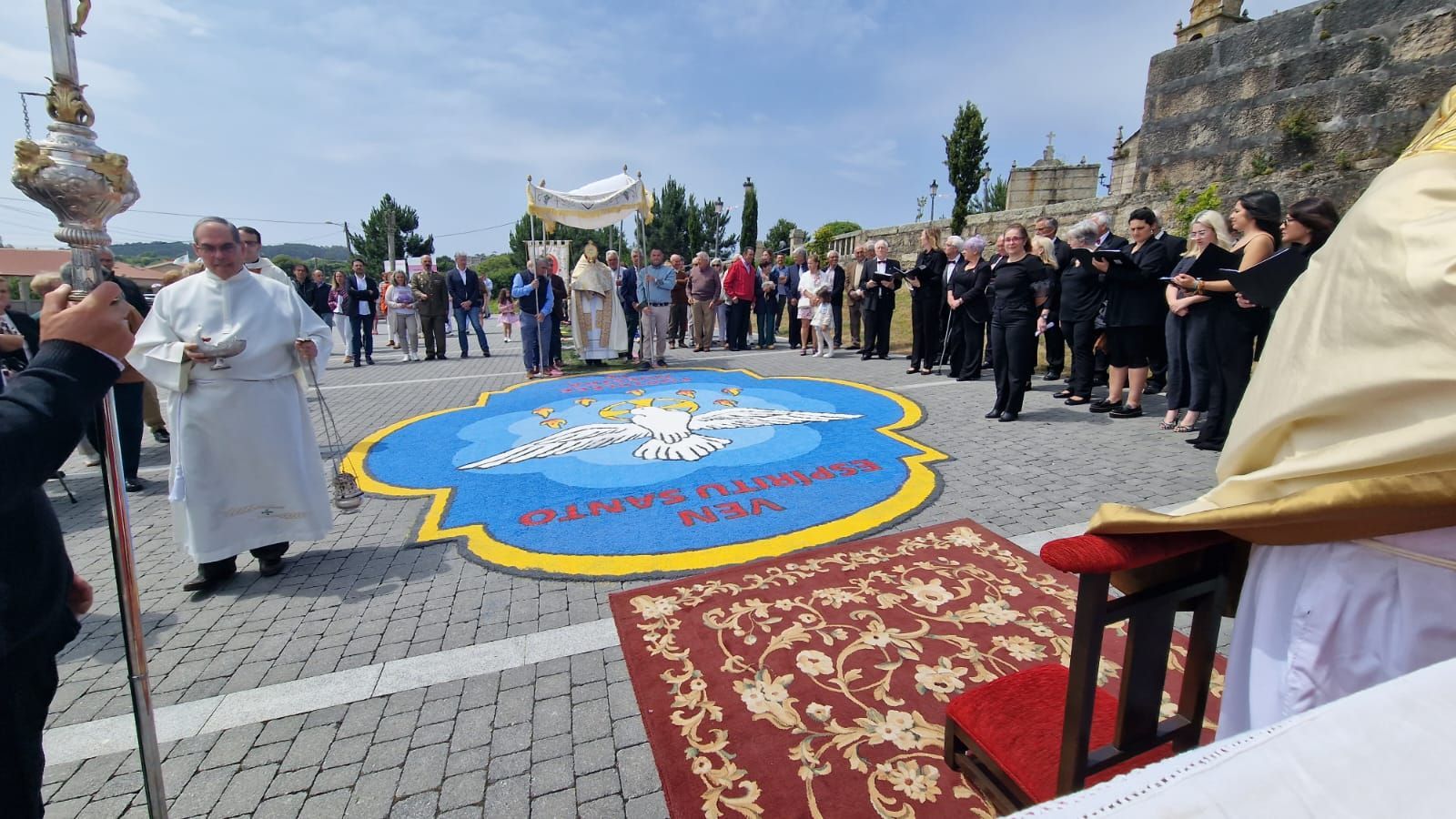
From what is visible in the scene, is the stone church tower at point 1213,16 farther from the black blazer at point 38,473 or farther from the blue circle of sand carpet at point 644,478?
the black blazer at point 38,473

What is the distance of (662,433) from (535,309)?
191 inches

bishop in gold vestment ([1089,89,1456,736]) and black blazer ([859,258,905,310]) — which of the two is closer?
bishop in gold vestment ([1089,89,1456,736])

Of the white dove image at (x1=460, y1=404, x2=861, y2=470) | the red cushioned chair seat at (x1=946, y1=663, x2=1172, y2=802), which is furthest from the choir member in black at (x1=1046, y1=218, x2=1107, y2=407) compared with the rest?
the red cushioned chair seat at (x1=946, y1=663, x2=1172, y2=802)

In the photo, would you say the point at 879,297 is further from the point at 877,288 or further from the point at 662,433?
the point at 662,433

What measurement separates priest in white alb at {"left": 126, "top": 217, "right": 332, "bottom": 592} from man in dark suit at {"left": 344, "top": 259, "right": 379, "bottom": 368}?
30.4 ft

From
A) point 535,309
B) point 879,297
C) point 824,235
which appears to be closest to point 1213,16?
point 879,297

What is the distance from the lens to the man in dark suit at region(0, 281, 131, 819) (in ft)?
3.96

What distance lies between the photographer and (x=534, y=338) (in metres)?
10.0

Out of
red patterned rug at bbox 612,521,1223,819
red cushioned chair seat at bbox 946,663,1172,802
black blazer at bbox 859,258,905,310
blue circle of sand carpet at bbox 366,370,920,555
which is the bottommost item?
red patterned rug at bbox 612,521,1223,819

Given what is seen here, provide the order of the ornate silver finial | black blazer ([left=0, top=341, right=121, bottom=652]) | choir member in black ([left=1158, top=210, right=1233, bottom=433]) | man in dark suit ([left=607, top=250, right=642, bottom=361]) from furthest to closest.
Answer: man in dark suit ([left=607, top=250, right=642, bottom=361]) → choir member in black ([left=1158, top=210, right=1233, bottom=433]) → the ornate silver finial → black blazer ([left=0, top=341, right=121, bottom=652])

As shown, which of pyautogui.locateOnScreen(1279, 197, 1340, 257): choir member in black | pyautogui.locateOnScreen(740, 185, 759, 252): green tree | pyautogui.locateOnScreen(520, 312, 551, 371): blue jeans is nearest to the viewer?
pyautogui.locateOnScreen(1279, 197, 1340, 257): choir member in black

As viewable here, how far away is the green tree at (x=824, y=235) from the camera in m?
39.2

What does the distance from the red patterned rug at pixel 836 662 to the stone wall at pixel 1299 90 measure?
10595 mm

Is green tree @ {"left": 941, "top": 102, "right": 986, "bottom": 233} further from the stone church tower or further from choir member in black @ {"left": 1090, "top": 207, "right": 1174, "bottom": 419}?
choir member in black @ {"left": 1090, "top": 207, "right": 1174, "bottom": 419}
